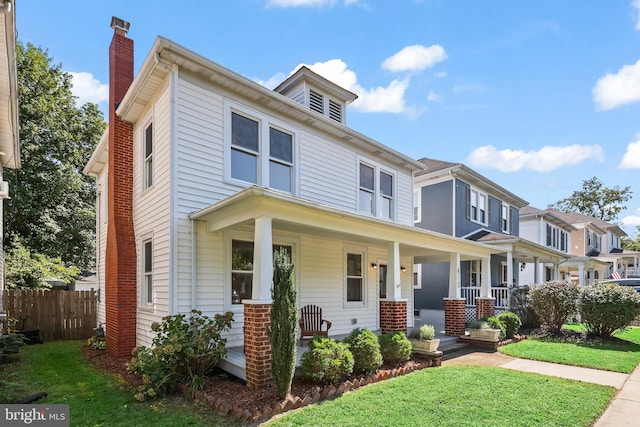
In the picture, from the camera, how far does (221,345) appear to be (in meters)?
6.12

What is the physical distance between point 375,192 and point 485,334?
488 cm

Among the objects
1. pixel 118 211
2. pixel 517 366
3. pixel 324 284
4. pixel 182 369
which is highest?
pixel 118 211

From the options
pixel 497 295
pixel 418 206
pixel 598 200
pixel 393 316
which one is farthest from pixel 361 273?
pixel 598 200

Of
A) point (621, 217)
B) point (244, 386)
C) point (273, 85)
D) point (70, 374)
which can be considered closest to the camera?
point (244, 386)

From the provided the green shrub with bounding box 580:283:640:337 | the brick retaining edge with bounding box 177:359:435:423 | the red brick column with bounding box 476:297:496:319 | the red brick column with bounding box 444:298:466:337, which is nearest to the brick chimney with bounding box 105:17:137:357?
the brick retaining edge with bounding box 177:359:435:423

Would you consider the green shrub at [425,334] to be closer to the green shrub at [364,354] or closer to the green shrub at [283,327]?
the green shrub at [364,354]

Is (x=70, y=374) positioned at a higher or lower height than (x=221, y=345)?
lower

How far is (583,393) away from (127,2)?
12150mm

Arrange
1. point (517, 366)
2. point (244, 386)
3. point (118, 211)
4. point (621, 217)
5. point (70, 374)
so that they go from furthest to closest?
point (621, 217)
point (118, 211)
point (517, 366)
point (70, 374)
point (244, 386)

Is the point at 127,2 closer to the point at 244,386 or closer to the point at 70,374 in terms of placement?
the point at 70,374

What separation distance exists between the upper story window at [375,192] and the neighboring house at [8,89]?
7924 millimetres

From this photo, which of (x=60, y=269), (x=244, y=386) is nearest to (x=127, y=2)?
(x=244, y=386)

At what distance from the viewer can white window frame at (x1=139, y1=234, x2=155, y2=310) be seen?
308 inches

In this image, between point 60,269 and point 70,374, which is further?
point 60,269
